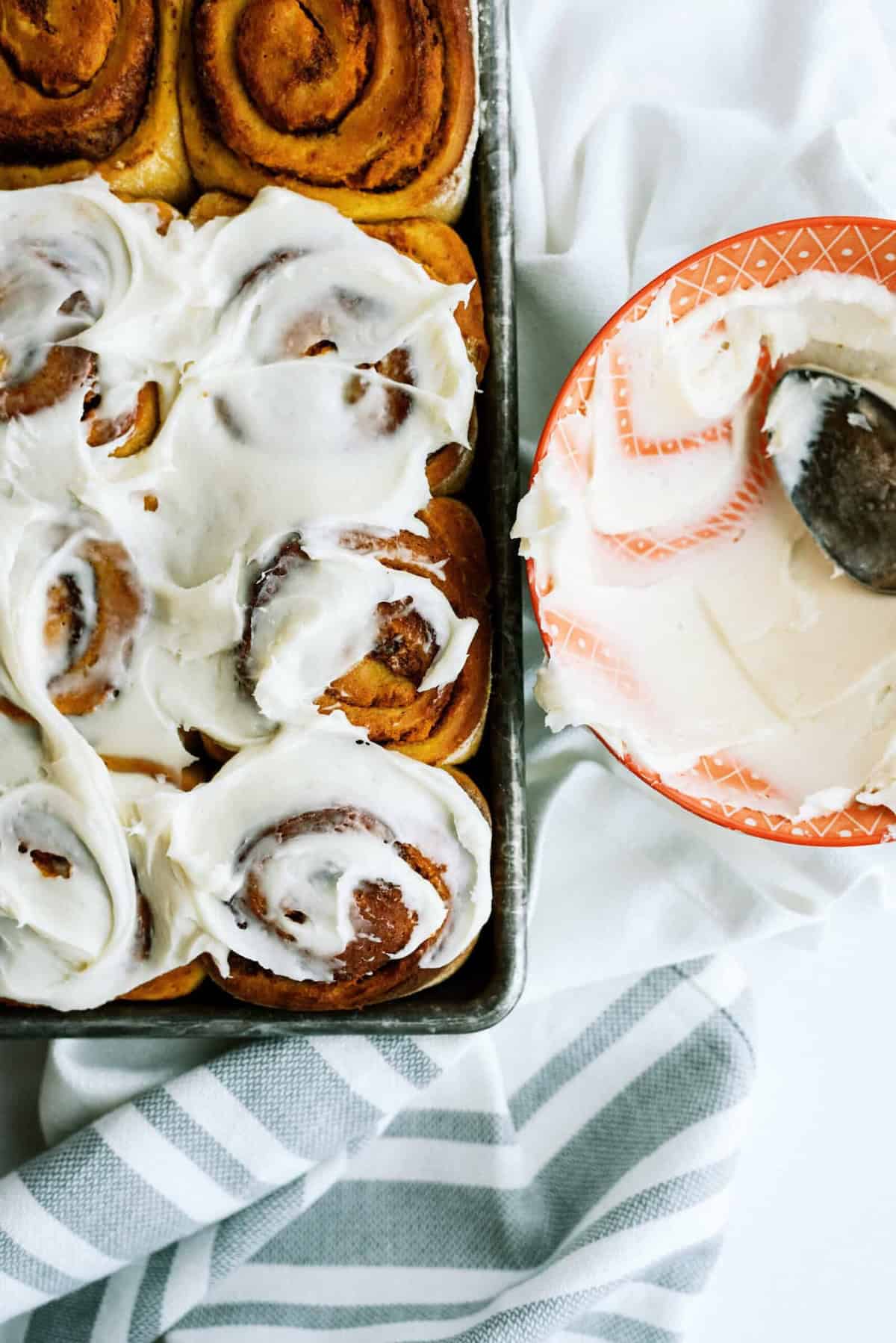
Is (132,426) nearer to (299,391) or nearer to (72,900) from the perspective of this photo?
(299,391)

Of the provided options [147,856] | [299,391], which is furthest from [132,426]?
[147,856]

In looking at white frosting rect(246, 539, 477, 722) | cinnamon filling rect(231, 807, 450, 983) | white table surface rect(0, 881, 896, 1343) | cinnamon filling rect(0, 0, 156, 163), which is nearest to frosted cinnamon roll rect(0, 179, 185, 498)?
cinnamon filling rect(0, 0, 156, 163)

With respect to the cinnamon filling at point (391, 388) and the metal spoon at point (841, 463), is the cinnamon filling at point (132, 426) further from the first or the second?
the metal spoon at point (841, 463)

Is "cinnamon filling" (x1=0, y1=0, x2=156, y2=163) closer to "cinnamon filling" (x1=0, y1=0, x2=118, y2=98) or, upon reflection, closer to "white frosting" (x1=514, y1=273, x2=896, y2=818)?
"cinnamon filling" (x1=0, y1=0, x2=118, y2=98)

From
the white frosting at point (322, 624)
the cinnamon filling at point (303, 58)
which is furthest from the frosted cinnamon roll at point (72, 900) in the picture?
the cinnamon filling at point (303, 58)

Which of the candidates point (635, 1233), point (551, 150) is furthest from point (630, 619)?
point (635, 1233)

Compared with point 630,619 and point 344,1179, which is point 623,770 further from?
point 344,1179
